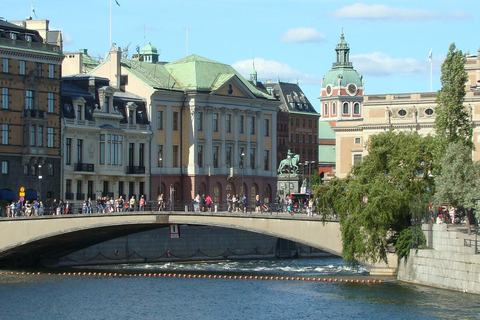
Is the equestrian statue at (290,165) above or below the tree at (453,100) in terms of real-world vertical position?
below

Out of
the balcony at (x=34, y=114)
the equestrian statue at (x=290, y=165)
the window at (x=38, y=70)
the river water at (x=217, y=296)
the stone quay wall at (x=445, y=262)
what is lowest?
the river water at (x=217, y=296)

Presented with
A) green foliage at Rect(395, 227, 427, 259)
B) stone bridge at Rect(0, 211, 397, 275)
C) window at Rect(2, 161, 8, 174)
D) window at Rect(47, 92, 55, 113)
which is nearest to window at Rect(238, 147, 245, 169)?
window at Rect(47, 92, 55, 113)

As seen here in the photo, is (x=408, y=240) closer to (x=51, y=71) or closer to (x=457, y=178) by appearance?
(x=457, y=178)

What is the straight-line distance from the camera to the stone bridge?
94188 mm

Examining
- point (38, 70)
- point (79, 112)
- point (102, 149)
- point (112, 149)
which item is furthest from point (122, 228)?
point (112, 149)

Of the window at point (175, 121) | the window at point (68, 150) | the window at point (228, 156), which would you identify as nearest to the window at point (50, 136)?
the window at point (68, 150)

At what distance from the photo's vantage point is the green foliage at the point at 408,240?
87688mm

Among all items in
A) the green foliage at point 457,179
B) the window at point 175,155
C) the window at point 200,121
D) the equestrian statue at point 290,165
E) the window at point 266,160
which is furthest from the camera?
the equestrian statue at point 290,165

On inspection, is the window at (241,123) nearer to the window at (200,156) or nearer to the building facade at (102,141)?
the window at (200,156)

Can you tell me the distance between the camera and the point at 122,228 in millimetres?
103500

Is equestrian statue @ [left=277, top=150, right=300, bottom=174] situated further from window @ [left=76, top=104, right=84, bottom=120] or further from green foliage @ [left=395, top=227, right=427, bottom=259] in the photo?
green foliage @ [left=395, top=227, right=427, bottom=259]

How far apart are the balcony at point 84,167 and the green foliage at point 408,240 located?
4294 cm

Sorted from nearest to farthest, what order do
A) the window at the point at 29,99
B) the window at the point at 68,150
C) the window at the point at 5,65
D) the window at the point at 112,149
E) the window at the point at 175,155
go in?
1. the window at the point at 5,65
2. the window at the point at 29,99
3. the window at the point at 68,150
4. the window at the point at 112,149
5. the window at the point at 175,155

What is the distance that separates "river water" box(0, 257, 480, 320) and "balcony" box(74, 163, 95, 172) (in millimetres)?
21660
